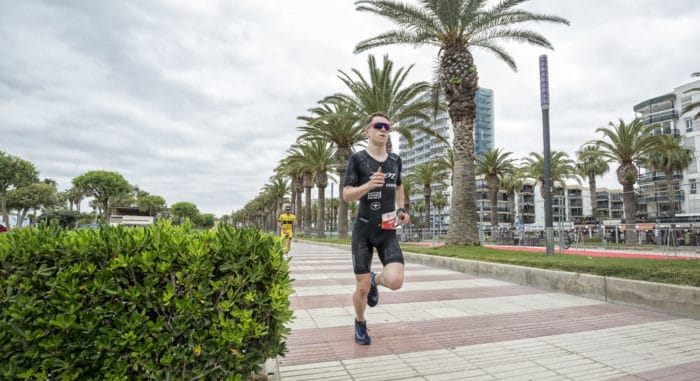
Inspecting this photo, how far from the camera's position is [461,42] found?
52.7ft

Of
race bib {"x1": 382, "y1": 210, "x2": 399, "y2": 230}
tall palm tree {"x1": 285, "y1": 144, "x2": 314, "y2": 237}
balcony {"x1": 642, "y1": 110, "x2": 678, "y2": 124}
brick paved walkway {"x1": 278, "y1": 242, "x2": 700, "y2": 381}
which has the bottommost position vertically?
brick paved walkway {"x1": 278, "y1": 242, "x2": 700, "y2": 381}

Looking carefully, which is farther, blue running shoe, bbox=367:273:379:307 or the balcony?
the balcony

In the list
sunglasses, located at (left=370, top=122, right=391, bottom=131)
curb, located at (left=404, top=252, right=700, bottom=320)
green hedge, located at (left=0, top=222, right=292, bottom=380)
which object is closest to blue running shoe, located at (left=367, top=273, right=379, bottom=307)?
sunglasses, located at (left=370, top=122, right=391, bottom=131)

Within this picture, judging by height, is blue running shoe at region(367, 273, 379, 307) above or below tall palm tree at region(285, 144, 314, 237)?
below

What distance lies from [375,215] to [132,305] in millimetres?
2115

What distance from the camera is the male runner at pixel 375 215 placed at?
3705 millimetres

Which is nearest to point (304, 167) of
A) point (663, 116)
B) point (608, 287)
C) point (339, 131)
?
point (339, 131)

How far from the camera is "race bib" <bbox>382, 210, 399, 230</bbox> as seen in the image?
12.1ft

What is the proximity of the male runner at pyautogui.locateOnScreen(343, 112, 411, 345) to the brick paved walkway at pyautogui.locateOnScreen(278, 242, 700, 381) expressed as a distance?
0.62m

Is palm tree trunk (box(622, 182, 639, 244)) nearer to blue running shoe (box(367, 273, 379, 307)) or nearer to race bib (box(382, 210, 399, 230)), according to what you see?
blue running shoe (box(367, 273, 379, 307))

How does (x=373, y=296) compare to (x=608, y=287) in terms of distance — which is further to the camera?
(x=608, y=287)

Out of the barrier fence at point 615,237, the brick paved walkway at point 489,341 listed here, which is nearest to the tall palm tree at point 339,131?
the barrier fence at point 615,237

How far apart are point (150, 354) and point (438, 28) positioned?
637 inches

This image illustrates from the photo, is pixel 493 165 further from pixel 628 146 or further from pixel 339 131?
pixel 339 131
